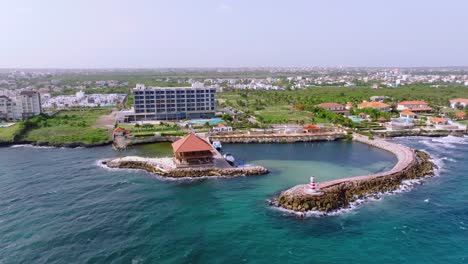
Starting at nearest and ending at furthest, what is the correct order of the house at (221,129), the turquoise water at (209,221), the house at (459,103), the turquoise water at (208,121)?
the turquoise water at (209,221) < the house at (221,129) < the turquoise water at (208,121) < the house at (459,103)

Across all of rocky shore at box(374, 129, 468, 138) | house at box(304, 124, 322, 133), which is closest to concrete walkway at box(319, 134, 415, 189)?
house at box(304, 124, 322, 133)

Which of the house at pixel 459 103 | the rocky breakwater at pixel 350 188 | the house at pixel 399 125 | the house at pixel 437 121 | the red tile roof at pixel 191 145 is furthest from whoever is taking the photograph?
the house at pixel 459 103

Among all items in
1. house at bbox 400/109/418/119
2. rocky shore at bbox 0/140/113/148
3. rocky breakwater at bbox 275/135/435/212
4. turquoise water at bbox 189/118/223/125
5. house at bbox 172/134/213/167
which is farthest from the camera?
house at bbox 400/109/418/119

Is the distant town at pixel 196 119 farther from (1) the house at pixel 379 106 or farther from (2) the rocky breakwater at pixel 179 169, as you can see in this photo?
(2) the rocky breakwater at pixel 179 169

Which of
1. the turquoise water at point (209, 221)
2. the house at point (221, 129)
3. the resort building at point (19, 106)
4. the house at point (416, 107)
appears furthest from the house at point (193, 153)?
the house at point (416, 107)

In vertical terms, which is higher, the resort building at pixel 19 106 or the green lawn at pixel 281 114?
the resort building at pixel 19 106

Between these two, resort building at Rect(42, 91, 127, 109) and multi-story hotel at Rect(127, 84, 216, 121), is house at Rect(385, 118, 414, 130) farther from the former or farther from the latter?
resort building at Rect(42, 91, 127, 109)

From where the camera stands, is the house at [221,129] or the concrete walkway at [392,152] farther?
the house at [221,129]

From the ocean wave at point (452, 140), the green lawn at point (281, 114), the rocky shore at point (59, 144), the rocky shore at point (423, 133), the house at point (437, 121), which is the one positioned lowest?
the rocky shore at point (59, 144)
